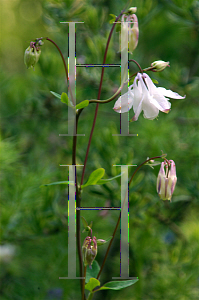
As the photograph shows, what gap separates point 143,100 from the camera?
26 cm

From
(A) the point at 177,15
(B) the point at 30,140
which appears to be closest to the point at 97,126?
(B) the point at 30,140

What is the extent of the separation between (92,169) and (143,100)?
0.36 meters

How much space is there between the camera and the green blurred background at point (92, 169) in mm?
498

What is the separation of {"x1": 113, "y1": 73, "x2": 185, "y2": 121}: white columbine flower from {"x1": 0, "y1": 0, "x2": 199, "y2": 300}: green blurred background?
173 millimetres

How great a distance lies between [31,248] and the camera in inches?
25.4

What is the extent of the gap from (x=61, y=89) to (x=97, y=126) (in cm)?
18

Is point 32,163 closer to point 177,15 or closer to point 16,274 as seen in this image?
point 16,274

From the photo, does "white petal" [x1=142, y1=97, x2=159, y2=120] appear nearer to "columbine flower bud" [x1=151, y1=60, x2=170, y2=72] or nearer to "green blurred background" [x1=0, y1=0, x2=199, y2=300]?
"columbine flower bud" [x1=151, y1=60, x2=170, y2=72]

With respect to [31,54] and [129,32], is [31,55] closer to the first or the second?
[31,54]

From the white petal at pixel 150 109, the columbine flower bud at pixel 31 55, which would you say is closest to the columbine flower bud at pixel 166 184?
the white petal at pixel 150 109

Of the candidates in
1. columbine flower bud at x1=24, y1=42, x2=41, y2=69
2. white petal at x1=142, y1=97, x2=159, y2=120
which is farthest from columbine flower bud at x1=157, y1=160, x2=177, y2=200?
columbine flower bud at x1=24, y1=42, x2=41, y2=69

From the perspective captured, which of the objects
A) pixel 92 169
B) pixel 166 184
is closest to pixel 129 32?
pixel 166 184

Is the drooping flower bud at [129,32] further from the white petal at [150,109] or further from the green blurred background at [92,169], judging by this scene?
the green blurred background at [92,169]

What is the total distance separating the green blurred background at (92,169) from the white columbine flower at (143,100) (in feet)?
0.57
